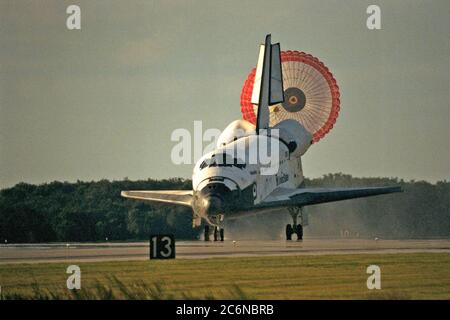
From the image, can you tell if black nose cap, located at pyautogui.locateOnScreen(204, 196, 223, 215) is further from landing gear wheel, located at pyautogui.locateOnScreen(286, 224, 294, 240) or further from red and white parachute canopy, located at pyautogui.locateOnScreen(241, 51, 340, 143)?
red and white parachute canopy, located at pyautogui.locateOnScreen(241, 51, 340, 143)

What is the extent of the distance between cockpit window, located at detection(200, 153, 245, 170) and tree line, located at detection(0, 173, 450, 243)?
11.2 metres

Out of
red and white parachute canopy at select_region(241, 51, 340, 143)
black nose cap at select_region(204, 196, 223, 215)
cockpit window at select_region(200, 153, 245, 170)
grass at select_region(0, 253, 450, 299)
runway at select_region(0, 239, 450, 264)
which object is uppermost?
red and white parachute canopy at select_region(241, 51, 340, 143)

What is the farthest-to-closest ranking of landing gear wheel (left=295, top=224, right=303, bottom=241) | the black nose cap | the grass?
landing gear wheel (left=295, top=224, right=303, bottom=241)
the black nose cap
the grass

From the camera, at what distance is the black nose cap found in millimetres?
35500

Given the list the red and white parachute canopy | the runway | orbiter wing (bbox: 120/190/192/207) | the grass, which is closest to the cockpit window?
the runway

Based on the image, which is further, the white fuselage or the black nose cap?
the white fuselage

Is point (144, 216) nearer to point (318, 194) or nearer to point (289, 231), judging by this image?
point (289, 231)

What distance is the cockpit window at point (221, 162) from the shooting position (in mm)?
37344

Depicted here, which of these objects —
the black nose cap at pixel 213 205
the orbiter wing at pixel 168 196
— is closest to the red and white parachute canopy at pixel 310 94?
the orbiter wing at pixel 168 196

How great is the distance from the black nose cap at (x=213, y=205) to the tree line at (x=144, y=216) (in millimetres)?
12745

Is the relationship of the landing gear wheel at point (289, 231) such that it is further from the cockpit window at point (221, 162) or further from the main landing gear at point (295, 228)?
the cockpit window at point (221, 162)

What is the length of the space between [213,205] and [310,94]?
1514 cm

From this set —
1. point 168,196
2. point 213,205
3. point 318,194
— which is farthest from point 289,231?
point 213,205

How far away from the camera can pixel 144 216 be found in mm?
52469
